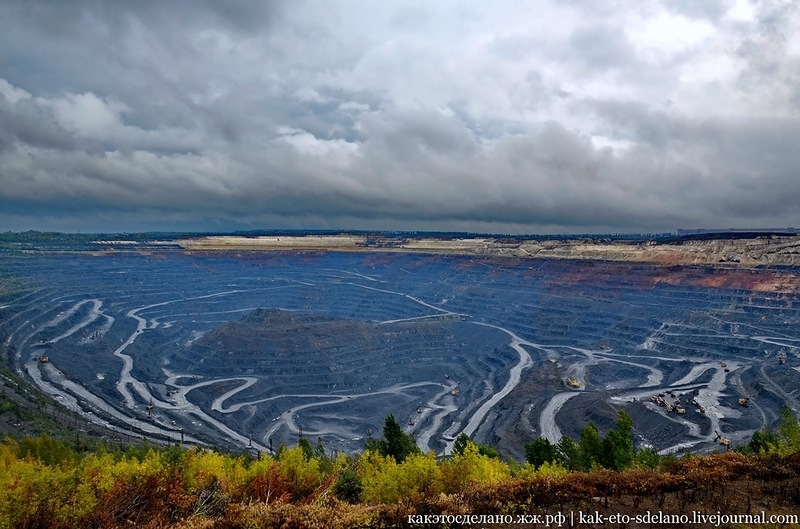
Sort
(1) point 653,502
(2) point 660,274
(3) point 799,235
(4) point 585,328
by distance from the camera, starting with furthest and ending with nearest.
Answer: (2) point 660,274 → (3) point 799,235 → (4) point 585,328 → (1) point 653,502

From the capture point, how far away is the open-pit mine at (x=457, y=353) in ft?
247

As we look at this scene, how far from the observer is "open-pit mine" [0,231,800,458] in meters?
75.4

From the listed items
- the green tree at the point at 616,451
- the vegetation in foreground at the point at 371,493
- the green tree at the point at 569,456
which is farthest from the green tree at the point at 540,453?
the vegetation in foreground at the point at 371,493

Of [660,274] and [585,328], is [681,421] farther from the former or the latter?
[660,274]

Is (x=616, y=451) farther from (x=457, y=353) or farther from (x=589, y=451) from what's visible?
(x=457, y=353)

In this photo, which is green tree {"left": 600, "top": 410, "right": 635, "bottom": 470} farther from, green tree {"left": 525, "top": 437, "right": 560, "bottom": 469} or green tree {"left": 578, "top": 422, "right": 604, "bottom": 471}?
green tree {"left": 525, "top": 437, "right": 560, "bottom": 469}

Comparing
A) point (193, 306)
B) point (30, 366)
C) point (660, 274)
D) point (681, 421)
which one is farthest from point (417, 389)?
point (193, 306)

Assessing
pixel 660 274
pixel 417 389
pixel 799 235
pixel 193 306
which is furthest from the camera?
pixel 193 306

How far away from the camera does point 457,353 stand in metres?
123

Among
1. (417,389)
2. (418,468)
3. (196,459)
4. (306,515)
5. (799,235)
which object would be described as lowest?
(417,389)

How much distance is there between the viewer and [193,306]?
17800cm

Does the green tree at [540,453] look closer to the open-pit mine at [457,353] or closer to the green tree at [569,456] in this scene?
the green tree at [569,456]

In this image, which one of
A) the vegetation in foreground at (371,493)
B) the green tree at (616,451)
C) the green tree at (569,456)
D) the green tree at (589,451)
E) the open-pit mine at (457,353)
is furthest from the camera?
the open-pit mine at (457,353)

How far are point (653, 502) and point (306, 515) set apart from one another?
12.1 meters
